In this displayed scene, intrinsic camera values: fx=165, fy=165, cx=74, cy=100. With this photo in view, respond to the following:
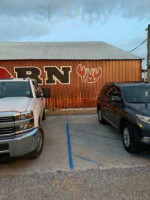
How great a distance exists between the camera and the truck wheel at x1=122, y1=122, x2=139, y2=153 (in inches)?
155

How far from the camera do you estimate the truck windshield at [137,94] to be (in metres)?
4.59

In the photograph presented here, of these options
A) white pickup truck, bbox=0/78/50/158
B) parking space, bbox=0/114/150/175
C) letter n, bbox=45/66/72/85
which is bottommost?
parking space, bbox=0/114/150/175

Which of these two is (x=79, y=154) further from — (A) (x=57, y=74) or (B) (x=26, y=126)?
(A) (x=57, y=74)

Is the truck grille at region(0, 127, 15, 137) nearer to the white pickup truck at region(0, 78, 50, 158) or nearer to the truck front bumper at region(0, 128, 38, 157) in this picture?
the white pickup truck at region(0, 78, 50, 158)

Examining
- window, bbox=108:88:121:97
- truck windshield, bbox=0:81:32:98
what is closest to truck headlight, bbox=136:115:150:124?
window, bbox=108:88:121:97

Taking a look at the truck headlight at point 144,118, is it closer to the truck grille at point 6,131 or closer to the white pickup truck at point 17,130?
the white pickup truck at point 17,130

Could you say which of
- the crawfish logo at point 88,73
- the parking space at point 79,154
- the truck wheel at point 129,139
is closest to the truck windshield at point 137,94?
the truck wheel at point 129,139

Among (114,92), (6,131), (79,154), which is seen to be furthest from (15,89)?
(114,92)

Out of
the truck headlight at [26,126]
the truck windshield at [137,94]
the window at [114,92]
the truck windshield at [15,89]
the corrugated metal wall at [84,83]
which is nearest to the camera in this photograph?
the truck headlight at [26,126]

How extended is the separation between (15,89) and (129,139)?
11.4ft

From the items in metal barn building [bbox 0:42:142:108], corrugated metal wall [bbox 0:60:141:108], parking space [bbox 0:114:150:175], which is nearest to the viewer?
parking space [bbox 0:114:150:175]

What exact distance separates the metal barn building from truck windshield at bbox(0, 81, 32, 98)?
18.8ft

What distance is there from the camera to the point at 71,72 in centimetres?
1078

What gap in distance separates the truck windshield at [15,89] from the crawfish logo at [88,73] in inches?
243
